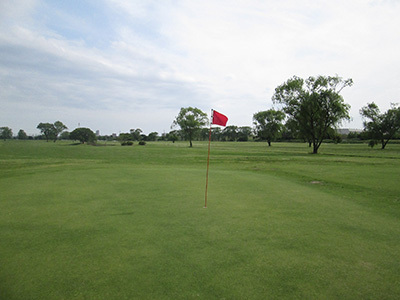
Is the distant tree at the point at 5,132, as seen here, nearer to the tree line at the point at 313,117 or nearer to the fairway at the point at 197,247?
the tree line at the point at 313,117

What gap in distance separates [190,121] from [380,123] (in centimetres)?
4705

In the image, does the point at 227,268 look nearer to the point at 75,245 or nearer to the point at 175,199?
the point at 75,245

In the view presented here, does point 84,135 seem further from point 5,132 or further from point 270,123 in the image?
point 5,132

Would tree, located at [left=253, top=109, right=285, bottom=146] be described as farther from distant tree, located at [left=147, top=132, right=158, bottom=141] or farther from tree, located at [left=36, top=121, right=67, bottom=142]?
tree, located at [left=36, top=121, right=67, bottom=142]

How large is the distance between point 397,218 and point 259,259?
17.5 ft

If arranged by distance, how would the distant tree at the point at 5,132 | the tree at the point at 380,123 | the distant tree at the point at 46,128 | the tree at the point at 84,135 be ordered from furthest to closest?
the distant tree at the point at 5,132 < the distant tree at the point at 46,128 < the tree at the point at 84,135 < the tree at the point at 380,123

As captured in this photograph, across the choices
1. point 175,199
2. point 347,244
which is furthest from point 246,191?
point 347,244

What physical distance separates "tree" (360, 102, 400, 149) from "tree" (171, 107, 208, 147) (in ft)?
138

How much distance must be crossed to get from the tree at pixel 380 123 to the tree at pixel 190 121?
4193 cm

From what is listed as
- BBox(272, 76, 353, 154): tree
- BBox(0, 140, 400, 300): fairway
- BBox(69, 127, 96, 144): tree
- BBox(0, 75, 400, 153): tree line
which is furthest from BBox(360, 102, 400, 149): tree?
BBox(69, 127, 96, 144): tree

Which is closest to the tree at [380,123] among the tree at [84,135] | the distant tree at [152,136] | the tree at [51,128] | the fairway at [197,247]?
the fairway at [197,247]

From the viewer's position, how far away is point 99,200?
9.09 m

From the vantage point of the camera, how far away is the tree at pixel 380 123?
58406 mm

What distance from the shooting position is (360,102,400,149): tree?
58.4 metres
